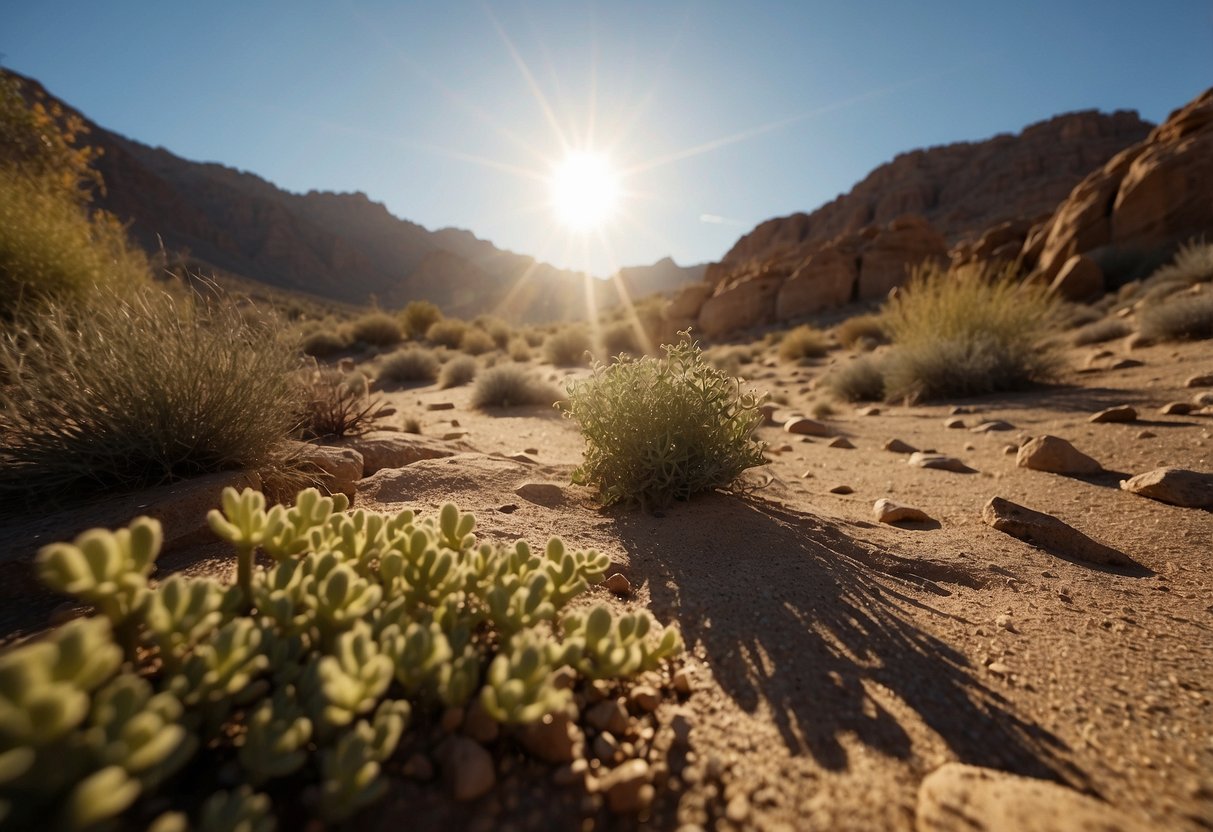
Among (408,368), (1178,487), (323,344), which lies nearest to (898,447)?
(1178,487)

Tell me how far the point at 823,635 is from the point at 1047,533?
1759 mm

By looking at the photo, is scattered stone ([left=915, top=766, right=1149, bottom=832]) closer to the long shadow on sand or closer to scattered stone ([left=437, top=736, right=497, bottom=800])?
the long shadow on sand

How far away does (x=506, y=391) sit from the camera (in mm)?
7613

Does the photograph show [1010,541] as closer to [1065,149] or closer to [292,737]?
[292,737]

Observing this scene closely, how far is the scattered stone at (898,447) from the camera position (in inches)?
193

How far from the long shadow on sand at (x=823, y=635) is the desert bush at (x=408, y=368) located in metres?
9.55

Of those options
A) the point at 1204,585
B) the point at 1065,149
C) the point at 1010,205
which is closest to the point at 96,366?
the point at 1204,585

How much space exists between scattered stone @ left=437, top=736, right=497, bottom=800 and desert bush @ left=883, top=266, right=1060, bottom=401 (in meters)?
7.68

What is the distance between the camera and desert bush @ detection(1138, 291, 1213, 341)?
714 cm

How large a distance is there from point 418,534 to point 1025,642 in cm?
194

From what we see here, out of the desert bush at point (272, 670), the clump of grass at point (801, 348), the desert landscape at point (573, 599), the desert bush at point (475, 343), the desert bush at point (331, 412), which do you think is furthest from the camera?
the desert bush at point (475, 343)

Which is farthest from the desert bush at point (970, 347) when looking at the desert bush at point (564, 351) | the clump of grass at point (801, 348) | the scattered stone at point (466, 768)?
the desert bush at point (564, 351)

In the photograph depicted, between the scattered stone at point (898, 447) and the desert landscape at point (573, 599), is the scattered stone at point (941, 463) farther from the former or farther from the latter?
the scattered stone at point (898, 447)

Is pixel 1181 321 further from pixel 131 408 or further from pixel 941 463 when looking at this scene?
pixel 131 408
